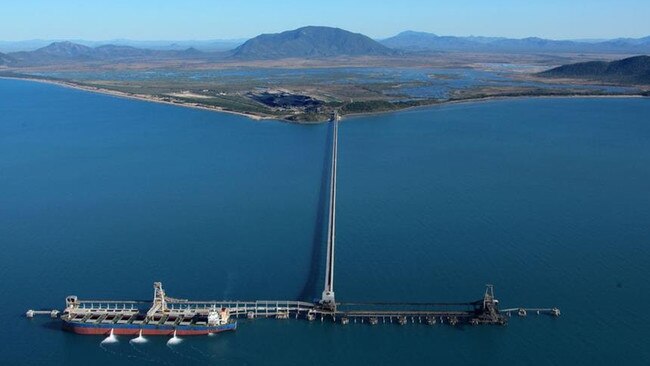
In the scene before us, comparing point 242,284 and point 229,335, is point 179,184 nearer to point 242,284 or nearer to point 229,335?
point 242,284

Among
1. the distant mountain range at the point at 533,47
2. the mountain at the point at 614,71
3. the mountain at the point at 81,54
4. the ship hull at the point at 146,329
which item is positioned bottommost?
the ship hull at the point at 146,329

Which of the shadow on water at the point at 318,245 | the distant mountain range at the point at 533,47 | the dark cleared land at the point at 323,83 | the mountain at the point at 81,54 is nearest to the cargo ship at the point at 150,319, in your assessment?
the shadow on water at the point at 318,245

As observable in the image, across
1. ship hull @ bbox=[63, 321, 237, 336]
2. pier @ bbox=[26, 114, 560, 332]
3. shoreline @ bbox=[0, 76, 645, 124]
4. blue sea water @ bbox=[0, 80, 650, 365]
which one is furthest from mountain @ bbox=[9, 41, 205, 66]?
ship hull @ bbox=[63, 321, 237, 336]

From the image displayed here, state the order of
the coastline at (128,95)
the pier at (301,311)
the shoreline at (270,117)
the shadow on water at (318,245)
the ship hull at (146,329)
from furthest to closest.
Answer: the coastline at (128,95), the shoreline at (270,117), the shadow on water at (318,245), the pier at (301,311), the ship hull at (146,329)

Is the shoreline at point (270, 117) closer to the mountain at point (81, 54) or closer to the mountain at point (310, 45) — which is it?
the mountain at point (81, 54)

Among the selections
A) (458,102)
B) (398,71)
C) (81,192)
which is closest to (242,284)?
(81,192)

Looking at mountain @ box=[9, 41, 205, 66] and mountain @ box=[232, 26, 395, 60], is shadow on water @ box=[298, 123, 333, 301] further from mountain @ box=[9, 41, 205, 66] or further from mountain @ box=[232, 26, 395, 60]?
mountain @ box=[232, 26, 395, 60]

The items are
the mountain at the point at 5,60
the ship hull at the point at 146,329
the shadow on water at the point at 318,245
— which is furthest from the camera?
the mountain at the point at 5,60
